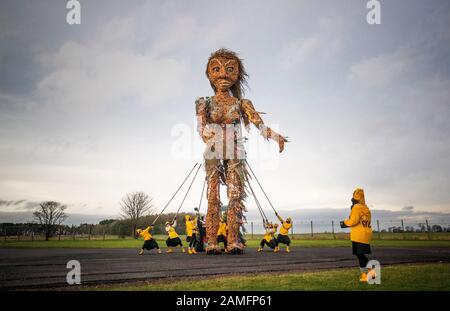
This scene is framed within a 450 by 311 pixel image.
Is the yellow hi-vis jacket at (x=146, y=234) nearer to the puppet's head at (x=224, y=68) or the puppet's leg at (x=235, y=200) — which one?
the puppet's leg at (x=235, y=200)

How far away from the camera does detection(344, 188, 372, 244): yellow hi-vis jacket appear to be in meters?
5.42

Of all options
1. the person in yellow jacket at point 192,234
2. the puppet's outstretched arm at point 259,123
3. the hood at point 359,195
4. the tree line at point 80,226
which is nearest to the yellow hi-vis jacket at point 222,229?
the person in yellow jacket at point 192,234

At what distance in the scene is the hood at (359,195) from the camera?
5621 millimetres

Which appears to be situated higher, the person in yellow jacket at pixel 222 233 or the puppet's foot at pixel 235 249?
the person in yellow jacket at pixel 222 233

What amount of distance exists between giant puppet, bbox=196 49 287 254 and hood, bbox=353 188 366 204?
4.77 metres

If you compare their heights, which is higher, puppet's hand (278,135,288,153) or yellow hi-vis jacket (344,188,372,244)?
puppet's hand (278,135,288,153)

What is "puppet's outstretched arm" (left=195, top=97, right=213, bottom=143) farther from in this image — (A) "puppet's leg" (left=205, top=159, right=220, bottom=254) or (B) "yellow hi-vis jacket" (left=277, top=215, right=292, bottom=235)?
(B) "yellow hi-vis jacket" (left=277, top=215, right=292, bottom=235)

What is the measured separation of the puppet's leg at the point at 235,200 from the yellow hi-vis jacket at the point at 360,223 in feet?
16.0

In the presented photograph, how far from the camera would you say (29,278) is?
213 inches

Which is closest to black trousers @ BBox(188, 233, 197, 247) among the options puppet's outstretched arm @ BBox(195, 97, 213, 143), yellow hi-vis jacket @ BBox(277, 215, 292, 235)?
yellow hi-vis jacket @ BBox(277, 215, 292, 235)

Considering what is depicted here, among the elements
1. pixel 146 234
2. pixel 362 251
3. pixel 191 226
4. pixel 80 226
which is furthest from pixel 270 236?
pixel 80 226
